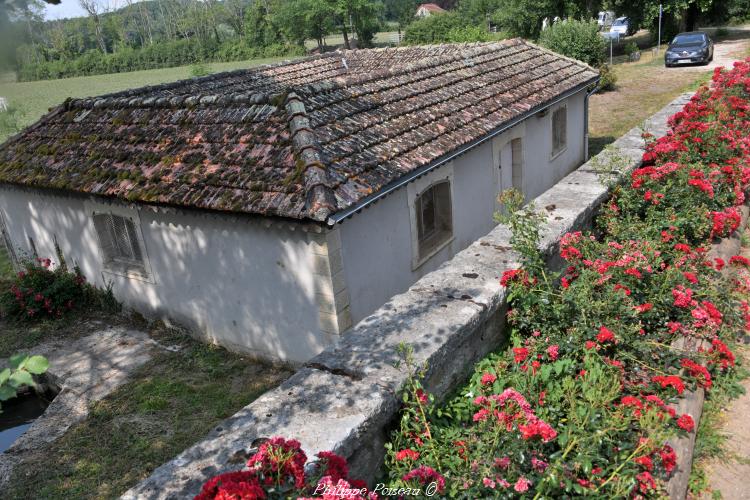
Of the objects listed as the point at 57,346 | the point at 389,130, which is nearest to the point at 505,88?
the point at 389,130

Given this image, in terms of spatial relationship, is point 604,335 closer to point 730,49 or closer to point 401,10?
point 730,49

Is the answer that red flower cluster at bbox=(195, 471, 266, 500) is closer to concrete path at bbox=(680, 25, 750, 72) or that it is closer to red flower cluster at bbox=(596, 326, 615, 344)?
red flower cluster at bbox=(596, 326, 615, 344)

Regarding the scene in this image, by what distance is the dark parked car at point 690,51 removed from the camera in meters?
26.8

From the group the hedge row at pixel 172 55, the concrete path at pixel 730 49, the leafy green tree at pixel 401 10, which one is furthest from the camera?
the leafy green tree at pixel 401 10

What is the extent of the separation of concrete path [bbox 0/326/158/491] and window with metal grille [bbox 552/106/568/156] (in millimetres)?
9698

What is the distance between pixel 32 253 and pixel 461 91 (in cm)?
853

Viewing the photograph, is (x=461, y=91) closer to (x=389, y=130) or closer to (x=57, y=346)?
(x=389, y=130)

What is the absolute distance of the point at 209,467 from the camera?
300 centimetres

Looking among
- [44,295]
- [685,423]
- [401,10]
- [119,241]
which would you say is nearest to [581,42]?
[119,241]

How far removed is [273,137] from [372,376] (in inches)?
182

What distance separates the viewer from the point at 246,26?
83312 millimetres

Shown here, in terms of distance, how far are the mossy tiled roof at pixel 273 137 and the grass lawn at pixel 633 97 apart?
7.44 meters

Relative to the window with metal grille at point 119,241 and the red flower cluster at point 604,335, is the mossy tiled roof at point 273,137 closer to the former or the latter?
the window with metal grille at point 119,241

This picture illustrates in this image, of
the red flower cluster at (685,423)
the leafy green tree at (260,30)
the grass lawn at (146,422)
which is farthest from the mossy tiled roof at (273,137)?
the leafy green tree at (260,30)
